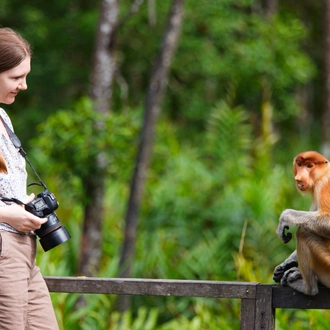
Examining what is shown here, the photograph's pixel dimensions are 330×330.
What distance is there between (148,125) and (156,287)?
4109mm

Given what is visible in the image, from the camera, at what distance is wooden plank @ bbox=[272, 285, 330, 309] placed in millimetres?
3105

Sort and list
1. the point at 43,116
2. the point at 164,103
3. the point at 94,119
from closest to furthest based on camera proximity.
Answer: the point at 94,119, the point at 43,116, the point at 164,103

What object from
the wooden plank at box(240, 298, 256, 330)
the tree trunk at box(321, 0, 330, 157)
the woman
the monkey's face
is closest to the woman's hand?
the woman

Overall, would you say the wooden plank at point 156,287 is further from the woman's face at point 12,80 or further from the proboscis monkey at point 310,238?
the woman's face at point 12,80

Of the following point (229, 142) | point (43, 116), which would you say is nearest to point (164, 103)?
point (43, 116)

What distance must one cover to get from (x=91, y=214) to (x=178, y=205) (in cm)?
178

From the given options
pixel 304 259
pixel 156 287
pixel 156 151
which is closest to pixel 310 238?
pixel 304 259

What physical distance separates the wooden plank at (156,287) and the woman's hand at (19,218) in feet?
2.25

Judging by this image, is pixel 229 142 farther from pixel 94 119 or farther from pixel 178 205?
pixel 94 119

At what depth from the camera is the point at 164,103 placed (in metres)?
12.3

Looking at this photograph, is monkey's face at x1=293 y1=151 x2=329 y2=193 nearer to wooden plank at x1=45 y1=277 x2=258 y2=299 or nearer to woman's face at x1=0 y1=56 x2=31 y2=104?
wooden plank at x1=45 y1=277 x2=258 y2=299

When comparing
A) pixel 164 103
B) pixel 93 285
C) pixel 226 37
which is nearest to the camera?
pixel 93 285

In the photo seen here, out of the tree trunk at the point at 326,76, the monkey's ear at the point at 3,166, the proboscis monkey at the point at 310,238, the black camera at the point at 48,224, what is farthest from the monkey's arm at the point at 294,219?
the tree trunk at the point at 326,76

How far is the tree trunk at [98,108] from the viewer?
6820 millimetres
